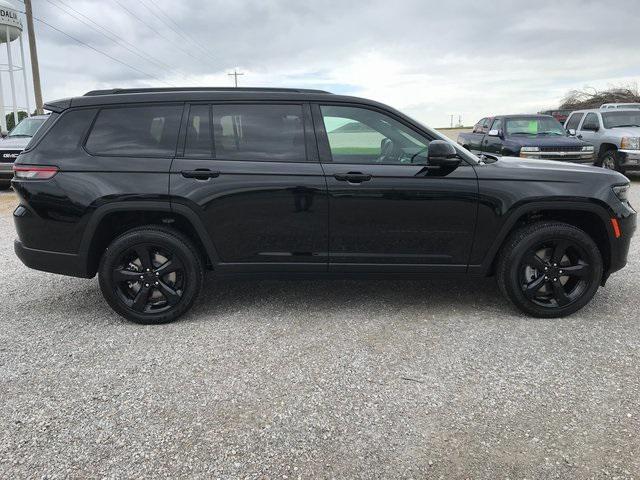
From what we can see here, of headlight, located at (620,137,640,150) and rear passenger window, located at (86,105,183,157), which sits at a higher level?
rear passenger window, located at (86,105,183,157)

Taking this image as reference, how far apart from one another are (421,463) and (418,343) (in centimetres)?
127

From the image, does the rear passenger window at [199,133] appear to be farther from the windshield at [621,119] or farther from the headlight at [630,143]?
the windshield at [621,119]

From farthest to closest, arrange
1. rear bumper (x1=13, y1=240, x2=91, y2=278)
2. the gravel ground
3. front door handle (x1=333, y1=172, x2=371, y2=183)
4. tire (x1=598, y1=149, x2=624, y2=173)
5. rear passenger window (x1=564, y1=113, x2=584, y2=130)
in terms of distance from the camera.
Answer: rear passenger window (x1=564, y1=113, x2=584, y2=130) < tire (x1=598, y1=149, x2=624, y2=173) < rear bumper (x1=13, y1=240, x2=91, y2=278) < front door handle (x1=333, y1=172, x2=371, y2=183) < the gravel ground

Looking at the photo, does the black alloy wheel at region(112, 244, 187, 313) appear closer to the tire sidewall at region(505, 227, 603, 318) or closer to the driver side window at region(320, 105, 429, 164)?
the driver side window at region(320, 105, 429, 164)

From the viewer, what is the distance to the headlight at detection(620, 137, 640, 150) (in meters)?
11.8

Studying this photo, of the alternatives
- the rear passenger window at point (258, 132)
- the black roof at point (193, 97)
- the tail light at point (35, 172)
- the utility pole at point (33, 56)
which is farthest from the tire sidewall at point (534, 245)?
the utility pole at point (33, 56)

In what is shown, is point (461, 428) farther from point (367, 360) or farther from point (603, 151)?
point (603, 151)

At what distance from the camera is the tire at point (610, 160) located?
478 inches

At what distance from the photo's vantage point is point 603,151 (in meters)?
12.8

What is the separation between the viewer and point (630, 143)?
39.0ft

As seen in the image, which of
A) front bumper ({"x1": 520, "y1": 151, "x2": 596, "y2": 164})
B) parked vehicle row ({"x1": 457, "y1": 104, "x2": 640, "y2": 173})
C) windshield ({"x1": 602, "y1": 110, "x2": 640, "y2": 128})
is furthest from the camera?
windshield ({"x1": 602, "y1": 110, "x2": 640, "y2": 128})

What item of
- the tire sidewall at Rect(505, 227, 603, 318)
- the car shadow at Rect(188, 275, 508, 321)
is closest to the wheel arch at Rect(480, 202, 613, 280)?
the tire sidewall at Rect(505, 227, 603, 318)

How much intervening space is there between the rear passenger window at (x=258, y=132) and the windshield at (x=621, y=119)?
1213 centimetres

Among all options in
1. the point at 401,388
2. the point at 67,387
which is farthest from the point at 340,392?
the point at 67,387
